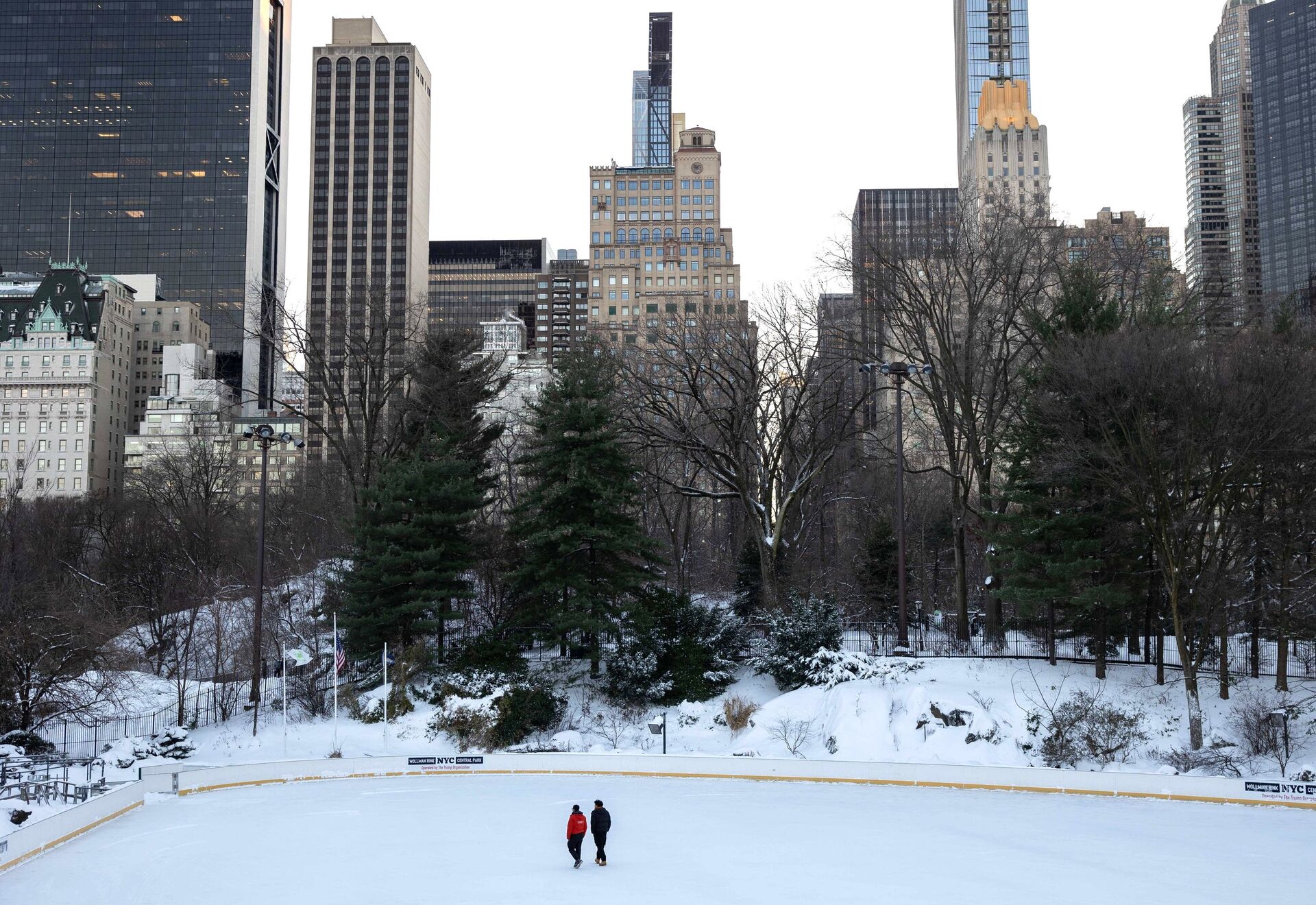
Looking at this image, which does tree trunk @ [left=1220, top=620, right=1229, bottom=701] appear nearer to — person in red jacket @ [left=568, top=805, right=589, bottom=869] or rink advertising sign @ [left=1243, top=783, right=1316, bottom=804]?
rink advertising sign @ [left=1243, top=783, right=1316, bottom=804]

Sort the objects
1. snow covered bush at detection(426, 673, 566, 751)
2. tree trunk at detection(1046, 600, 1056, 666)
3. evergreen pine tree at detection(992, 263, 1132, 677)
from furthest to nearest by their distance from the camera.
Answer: tree trunk at detection(1046, 600, 1056, 666) → snow covered bush at detection(426, 673, 566, 751) → evergreen pine tree at detection(992, 263, 1132, 677)

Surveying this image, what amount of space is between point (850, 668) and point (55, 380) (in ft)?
514

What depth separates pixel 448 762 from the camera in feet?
99.8

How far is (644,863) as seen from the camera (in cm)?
1906

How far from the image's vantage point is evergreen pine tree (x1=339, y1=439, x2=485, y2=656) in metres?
35.5

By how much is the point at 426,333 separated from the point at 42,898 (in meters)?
29.7

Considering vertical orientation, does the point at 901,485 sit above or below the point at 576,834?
above

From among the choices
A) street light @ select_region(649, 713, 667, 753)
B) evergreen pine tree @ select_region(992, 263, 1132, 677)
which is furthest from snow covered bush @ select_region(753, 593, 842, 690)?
evergreen pine tree @ select_region(992, 263, 1132, 677)

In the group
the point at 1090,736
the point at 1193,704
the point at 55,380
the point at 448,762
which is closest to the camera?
the point at 1193,704

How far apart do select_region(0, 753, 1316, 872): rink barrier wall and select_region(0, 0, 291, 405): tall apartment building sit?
562 ft

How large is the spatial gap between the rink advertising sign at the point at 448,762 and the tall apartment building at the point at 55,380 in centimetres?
14267

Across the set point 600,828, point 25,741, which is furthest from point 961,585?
point 25,741

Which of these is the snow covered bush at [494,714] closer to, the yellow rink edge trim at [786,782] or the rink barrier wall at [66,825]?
the yellow rink edge trim at [786,782]

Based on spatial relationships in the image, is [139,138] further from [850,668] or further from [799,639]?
[850,668]
